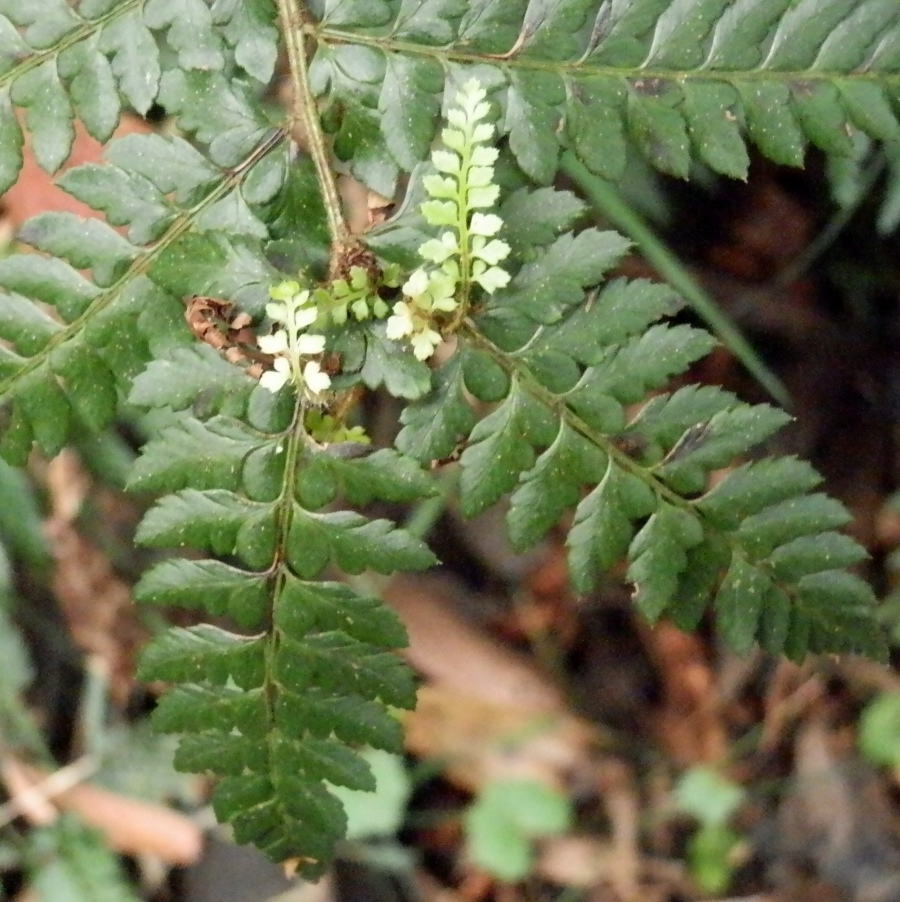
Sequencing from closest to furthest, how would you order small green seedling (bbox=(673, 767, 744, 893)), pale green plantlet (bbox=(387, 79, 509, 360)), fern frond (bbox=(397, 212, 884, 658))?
pale green plantlet (bbox=(387, 79, 509, 360)) < fern frond (bbox=(397, 212, 884, 658)) < small green seedling (bbox=(673, 767, 744, 893))

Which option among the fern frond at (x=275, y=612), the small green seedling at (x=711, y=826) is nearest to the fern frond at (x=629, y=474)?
the fern frond at (x=275, y=612)

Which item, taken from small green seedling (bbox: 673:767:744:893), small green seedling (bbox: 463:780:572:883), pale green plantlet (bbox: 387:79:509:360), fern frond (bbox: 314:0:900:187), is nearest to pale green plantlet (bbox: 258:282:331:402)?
pale green plantlet (bbox: 387:79:509:360)

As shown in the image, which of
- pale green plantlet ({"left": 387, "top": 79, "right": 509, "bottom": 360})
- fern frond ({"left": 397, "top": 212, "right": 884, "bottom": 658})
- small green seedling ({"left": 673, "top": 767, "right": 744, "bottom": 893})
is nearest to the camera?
pale green plantlet ({"left": 387, "top": 79, "right": 509, "bottom": 360})

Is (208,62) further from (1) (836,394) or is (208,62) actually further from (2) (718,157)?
(1) (836,394)

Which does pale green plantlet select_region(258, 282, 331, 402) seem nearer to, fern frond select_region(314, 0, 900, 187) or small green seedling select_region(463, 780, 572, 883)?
fern frond select_region(314, 0, 900, 187)

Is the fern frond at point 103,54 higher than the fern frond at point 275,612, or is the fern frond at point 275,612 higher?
the fern frond at point 103,54

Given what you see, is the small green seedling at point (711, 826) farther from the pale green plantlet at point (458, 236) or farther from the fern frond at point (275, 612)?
the pale green plantlet at point (458, 236)

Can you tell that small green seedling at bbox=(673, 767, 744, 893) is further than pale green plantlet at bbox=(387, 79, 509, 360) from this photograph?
Yes

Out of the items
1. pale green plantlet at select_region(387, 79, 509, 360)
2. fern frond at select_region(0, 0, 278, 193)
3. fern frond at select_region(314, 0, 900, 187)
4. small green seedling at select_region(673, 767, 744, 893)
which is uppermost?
fern frond at select_region(0, 0, 278, 193)
